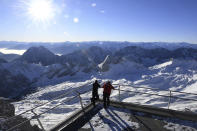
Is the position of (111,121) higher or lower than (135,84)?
higher

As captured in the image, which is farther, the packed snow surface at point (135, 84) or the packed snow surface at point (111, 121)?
the packed snow surface at point (135, 84)

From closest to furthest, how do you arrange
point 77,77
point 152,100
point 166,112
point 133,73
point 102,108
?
point 166,112 → point 102,108 → point 152,100 → point 133,73 → point 77,77

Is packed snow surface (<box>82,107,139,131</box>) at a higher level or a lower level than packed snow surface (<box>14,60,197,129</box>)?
higher

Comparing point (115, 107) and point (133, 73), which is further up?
point (115, 107)

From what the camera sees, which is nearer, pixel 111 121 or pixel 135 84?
pixel 111 121

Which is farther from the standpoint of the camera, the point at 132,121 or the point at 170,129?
the point at 132,121

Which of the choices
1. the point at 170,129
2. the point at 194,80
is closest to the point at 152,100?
the point at 194,80

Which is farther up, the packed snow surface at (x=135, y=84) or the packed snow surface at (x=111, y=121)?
the packed snow surface at (x=111, y=121)

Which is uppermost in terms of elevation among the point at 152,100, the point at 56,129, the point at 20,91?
the point at 56,129

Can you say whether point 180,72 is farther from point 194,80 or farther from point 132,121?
point 132,121

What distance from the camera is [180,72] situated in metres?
157

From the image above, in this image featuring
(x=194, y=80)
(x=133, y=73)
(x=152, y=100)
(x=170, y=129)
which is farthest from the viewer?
(x=133, y=73)

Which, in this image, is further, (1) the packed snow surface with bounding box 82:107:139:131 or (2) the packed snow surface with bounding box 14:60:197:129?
(2) the packed snow surface with bounding box 14:60:197:129

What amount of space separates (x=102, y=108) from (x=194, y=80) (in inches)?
5387
